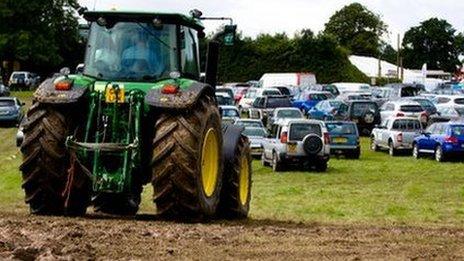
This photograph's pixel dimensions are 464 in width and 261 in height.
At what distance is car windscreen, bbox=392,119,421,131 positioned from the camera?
144 ft

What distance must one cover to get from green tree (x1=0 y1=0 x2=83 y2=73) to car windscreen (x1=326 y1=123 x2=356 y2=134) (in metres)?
44.1

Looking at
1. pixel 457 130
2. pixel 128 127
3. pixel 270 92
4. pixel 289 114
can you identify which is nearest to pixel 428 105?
pixel 289 114

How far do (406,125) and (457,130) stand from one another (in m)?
4.57

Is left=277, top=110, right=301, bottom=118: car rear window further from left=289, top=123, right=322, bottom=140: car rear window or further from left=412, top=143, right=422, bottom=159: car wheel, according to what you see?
left=289, top=123, right=322, bottom=140: car rear window

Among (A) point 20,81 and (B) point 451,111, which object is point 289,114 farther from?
(A) point 20,81

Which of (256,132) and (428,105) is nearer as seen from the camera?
(256,132)

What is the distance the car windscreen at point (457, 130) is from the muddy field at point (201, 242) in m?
27.1

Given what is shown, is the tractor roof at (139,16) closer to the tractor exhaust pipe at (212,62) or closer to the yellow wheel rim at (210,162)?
the tractor exhaust pipe at (212,62)

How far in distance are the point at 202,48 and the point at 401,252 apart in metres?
7.09

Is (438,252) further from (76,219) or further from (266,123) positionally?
(266,123)

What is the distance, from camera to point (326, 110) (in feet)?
183

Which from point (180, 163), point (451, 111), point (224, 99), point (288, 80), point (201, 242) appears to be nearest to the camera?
point (201, 242)

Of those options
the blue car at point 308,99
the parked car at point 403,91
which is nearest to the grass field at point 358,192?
the blue car at point 308,99

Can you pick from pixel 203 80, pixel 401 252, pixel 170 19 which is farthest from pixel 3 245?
pixel 203 80
